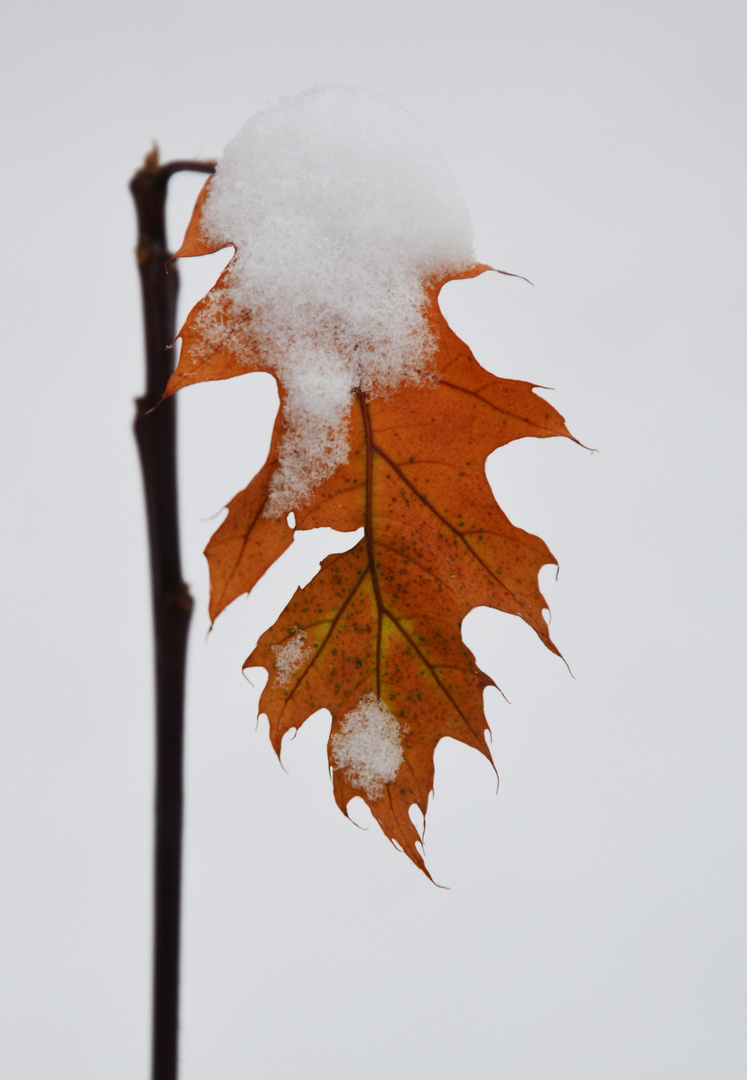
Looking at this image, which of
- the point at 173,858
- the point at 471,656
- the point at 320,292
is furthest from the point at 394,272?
the point at 173,858

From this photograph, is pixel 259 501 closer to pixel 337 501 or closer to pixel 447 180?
pixel 337 501

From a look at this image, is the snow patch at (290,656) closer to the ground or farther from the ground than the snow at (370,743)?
farther from the ground

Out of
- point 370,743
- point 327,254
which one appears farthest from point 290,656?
point 327,254

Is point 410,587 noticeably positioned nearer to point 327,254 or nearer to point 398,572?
point 398,572

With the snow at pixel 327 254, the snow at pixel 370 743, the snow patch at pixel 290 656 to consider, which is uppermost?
the snow at pixel 327 254

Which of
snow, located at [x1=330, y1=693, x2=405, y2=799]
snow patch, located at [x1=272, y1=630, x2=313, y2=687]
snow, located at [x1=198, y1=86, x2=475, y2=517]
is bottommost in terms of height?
snow, located at [x1=330, y1=693, x2=405, y2=799]

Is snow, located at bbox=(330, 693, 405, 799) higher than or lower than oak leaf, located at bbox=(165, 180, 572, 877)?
lower

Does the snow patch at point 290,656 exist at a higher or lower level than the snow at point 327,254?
lower
